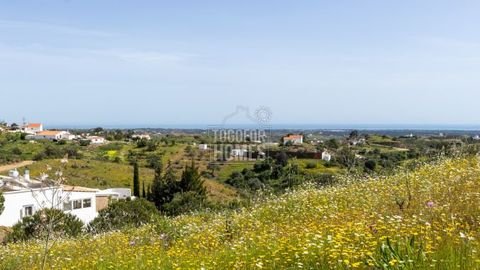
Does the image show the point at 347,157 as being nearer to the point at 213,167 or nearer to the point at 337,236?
the point at 337,236

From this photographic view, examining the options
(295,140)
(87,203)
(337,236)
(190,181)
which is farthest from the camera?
(295,140)

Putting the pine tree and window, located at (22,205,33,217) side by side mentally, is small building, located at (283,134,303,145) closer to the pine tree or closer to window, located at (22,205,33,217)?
the pine tree

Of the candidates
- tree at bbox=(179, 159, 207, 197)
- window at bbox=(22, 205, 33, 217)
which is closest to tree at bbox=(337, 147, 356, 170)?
tree at bbox=(179, 159, 207, 197)

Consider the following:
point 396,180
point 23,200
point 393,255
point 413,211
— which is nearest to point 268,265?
point 393,255

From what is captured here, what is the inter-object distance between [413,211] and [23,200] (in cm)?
3849

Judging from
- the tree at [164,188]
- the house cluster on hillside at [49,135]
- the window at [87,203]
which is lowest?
the window at [87,203]

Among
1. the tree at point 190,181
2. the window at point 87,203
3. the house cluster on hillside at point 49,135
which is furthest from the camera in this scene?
the house cluster on hillside at point 49,135

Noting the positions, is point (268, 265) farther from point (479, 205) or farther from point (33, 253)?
point (33, 253)

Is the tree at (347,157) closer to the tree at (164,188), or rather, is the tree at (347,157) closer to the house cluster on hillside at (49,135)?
the tree at (164,188)

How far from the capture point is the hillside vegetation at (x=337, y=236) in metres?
3.56

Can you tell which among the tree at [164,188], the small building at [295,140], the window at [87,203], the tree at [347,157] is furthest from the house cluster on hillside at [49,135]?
the tree at [347,157]

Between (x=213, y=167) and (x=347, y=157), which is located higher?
(x=347, y=157)

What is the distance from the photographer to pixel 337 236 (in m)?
4.04

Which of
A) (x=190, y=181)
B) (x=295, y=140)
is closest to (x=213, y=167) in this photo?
Result: (x=295, y=140)
